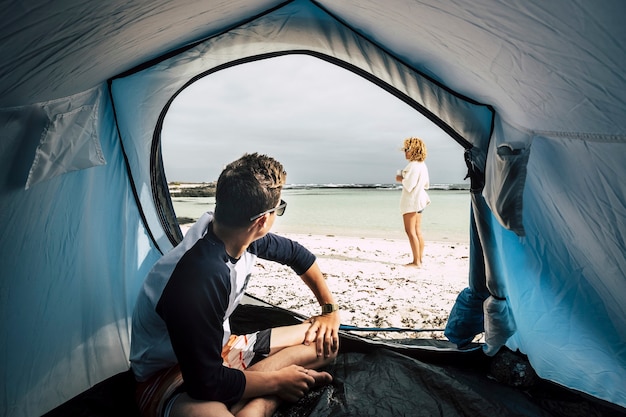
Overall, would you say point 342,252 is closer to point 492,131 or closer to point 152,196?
point 152,196

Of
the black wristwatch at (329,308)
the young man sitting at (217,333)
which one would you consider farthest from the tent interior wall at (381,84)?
the black wristwatch at (329,308)

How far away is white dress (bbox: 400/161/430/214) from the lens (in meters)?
3.97

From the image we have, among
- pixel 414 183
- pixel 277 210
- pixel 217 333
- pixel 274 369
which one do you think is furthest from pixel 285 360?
pixel 414 183

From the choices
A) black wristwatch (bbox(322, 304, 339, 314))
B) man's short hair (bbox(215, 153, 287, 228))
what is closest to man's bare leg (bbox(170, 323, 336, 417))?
black wristwatch (bbox(322, 304, 339, 314))

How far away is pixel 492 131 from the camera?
4.81 ft

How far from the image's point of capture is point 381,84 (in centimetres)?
177

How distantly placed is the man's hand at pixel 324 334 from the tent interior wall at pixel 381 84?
2.05 feet

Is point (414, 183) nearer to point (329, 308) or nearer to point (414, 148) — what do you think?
point (414, 148)

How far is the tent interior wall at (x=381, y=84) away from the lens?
0.87 metres

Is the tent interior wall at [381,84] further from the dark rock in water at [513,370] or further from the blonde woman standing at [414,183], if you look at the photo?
the blonde woman standing at [414,183]

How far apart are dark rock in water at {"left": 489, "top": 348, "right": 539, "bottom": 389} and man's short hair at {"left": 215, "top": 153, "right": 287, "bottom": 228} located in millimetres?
1268

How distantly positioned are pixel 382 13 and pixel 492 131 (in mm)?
A: 659

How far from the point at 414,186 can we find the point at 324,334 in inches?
107

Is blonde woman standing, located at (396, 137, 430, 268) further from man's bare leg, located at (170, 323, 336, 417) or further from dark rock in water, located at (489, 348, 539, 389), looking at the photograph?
man's bare leg, located at (170, 323, 336, 417)
